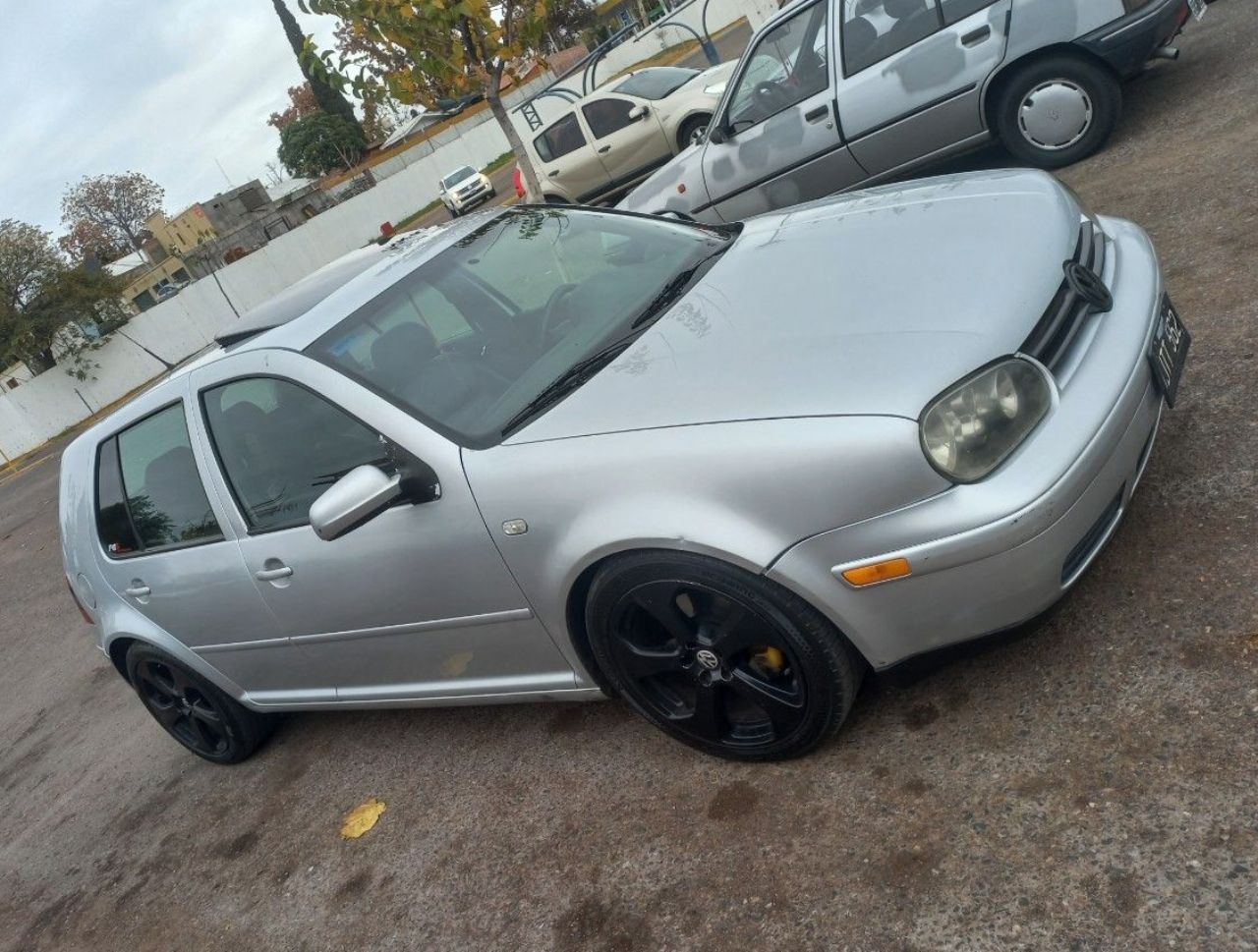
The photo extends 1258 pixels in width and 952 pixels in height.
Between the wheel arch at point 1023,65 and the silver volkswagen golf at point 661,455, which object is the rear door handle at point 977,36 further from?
the silver volkswagen golf at point 661,455

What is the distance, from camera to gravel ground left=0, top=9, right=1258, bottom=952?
6.89 ft

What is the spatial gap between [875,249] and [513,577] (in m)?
1.39

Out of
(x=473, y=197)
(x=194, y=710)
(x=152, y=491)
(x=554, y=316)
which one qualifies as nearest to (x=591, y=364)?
(x=554, y=316)

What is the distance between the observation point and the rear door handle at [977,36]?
238 inches

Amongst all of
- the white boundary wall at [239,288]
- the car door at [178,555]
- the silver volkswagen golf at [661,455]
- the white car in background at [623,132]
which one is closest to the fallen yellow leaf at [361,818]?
the silver volkswagen golf at [661,455]

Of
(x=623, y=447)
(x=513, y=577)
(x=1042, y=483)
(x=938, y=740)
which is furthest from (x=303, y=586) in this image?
(x=1042, y=483)

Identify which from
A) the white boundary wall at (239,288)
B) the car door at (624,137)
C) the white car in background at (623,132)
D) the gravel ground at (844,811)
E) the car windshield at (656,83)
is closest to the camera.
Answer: the gravel ground at (844,811)

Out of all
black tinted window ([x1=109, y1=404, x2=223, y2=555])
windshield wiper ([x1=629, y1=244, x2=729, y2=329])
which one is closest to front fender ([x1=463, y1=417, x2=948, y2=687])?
windshield wiper ([x1=629, y1=244, x2=729, y2=329])

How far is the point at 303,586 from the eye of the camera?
10.8 feet

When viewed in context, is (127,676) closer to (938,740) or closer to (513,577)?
(513,577)

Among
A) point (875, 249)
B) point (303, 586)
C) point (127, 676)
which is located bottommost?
point (127, 676)

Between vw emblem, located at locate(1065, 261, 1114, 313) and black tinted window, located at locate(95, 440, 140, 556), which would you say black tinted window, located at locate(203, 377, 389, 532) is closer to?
black tinted window, located at locate(95, 440, 140, 556)

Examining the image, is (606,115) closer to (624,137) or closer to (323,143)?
(624,137)

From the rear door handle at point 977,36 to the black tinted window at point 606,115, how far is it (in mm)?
6918
